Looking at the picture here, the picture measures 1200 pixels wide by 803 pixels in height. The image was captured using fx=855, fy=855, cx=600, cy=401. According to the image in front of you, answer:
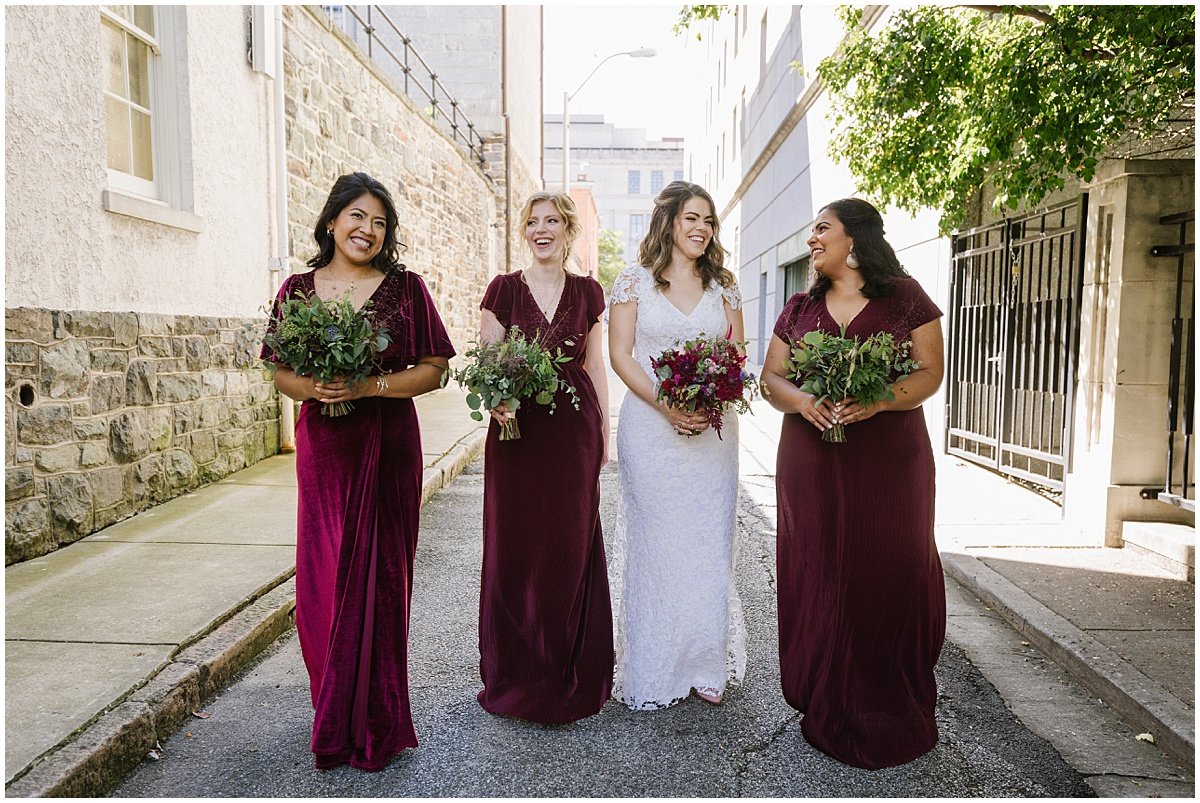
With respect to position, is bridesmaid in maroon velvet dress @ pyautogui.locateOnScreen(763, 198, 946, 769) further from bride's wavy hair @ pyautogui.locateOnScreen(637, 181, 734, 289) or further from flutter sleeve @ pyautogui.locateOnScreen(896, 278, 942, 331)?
bride's wavy hair @ pyautogui.locateOnScreen(637, 181, 734, 289)

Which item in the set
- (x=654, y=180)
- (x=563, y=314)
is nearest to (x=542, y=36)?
(x=563, y=314)

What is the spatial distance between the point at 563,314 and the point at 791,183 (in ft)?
48.1

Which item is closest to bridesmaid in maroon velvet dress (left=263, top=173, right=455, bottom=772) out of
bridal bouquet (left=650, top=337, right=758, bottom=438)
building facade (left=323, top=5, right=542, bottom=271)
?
bridal bouquet (left=650, top=337, right=758, bottom=438)

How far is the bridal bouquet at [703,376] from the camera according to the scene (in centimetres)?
358

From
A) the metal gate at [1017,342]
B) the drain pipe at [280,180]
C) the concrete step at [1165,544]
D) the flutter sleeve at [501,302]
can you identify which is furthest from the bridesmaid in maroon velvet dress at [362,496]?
the drain pipe at [280,180]

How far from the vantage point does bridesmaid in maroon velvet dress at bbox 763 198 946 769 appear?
3.45 m

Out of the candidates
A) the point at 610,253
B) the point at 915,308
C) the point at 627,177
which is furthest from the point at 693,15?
the point at 627,177

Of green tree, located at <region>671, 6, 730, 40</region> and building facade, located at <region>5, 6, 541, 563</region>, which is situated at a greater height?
green tree, located at <region>671, 6, 730, 40</region>

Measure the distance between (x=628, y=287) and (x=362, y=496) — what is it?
1.51 m

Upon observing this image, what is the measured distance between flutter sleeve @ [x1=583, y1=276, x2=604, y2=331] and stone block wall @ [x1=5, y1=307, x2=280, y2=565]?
3.58 meters

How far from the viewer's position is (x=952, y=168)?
5.67m

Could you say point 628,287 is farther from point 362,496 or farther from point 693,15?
point 693,15

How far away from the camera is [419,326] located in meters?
3.55

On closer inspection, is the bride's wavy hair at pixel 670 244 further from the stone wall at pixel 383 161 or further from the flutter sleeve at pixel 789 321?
the stone wall at pixel 383 161
